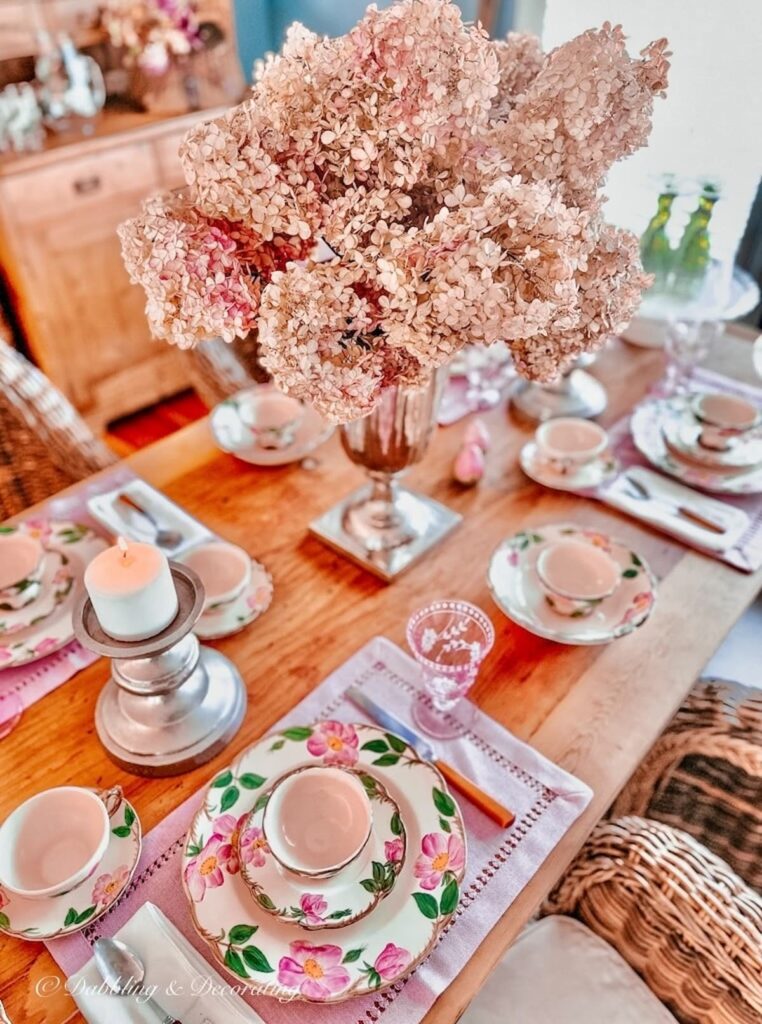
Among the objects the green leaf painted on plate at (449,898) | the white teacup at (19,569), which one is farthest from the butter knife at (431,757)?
the white teacup at (19,569)

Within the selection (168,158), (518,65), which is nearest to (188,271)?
(518,65)

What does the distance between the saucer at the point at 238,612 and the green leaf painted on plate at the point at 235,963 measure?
41 cm

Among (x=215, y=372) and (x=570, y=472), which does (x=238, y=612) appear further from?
(x=215, y=372)

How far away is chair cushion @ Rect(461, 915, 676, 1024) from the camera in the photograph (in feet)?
3.13

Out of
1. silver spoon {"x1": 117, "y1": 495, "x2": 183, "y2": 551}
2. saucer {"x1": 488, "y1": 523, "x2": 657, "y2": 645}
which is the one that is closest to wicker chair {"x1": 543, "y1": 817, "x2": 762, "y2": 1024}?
saucer {"x1": 488, "y1": 523, "x2": 657, "y2": 645}

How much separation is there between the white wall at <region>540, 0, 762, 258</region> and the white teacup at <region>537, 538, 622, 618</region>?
0.59m

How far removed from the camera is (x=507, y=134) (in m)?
0.79

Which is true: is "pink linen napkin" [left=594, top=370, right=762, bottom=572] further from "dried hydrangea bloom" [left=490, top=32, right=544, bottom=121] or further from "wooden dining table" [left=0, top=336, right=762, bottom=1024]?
"dried hydrangea bloom" [left=490, top=32, right=544, bottom=121]

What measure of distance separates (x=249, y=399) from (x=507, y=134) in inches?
29.5

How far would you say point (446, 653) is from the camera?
997 mm

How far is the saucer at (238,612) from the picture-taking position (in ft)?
3.44

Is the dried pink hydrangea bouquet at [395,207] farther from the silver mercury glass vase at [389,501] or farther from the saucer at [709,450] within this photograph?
the saucer at [709,450]

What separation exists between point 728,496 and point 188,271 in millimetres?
946

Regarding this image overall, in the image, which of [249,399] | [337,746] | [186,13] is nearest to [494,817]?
[337,746]
